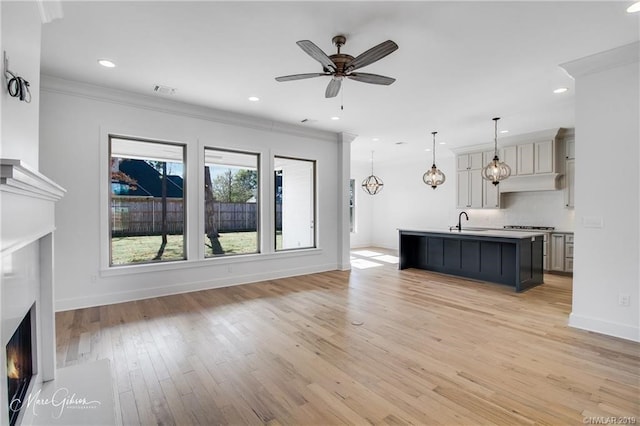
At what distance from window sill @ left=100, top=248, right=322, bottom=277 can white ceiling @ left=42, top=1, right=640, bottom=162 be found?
2.46 m

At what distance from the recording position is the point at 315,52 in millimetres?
2453

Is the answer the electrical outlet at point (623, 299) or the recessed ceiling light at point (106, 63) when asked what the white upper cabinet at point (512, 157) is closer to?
the electrical outlet at point (623, 299)

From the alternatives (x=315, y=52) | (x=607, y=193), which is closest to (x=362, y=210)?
(x=607, y=193)

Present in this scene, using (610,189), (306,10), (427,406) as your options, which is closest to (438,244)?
(610,189)

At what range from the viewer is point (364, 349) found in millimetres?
2916

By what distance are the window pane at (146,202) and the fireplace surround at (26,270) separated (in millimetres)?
2354

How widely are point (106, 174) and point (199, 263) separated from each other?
1826 mm

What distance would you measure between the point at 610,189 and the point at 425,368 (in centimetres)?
270

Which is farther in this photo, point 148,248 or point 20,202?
point 148,248

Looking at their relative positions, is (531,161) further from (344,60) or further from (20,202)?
(20,202)

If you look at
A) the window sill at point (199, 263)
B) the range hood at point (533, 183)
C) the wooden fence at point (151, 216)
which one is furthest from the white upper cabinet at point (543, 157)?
the wooden fence at point (151, 216)

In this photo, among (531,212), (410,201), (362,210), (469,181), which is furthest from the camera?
(362,210)

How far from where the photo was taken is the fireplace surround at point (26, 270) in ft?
3.91

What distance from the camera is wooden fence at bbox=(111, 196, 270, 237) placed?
14.7ft
